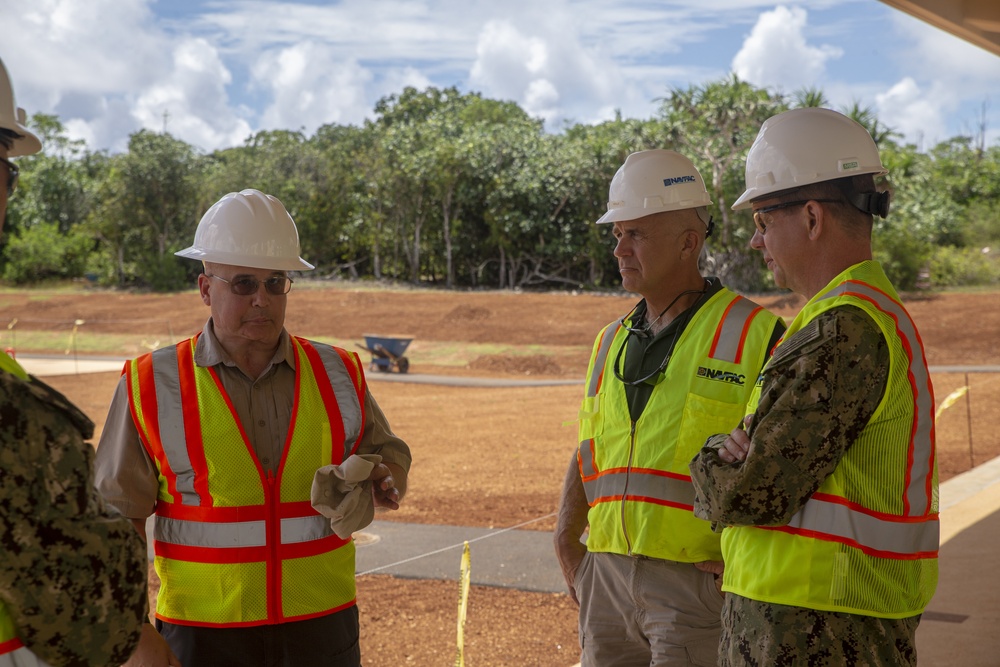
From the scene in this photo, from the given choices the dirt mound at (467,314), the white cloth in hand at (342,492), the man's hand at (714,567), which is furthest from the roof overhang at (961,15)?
the dirt mound at (467,314)

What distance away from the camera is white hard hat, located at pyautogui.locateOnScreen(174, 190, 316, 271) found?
3.03 m

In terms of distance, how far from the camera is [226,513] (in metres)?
2.75

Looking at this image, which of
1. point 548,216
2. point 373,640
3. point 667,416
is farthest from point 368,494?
point 548,216

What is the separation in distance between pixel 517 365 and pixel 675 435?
69.8 feet

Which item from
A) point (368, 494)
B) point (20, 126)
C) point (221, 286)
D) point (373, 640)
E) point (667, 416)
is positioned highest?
point (20, 126)

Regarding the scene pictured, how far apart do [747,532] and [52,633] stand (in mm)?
1445

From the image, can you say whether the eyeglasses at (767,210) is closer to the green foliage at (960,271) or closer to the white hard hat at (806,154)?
the white hard hat at (806,154)

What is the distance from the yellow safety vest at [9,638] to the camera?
157 cm

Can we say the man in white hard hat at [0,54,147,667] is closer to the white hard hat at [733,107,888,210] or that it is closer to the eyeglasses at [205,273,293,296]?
the eyeglasses at [205,273,293,296]

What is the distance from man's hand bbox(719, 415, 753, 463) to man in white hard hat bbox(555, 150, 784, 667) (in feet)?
2.24

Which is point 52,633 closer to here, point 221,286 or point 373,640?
point 221,286

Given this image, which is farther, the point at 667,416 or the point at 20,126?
the point at 667,416

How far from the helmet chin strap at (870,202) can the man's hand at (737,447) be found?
1.90 feet

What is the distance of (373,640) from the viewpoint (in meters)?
5.58
